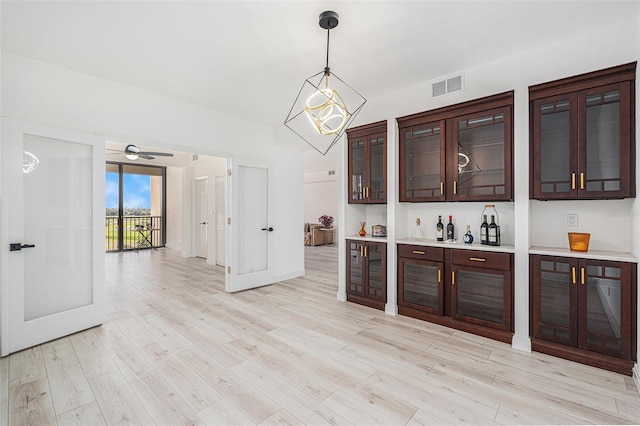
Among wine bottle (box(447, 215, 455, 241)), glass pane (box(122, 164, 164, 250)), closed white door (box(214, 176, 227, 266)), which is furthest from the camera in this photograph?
glass pane (box(122, 164, 164, 250))

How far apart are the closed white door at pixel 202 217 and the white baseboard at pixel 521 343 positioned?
265 inches

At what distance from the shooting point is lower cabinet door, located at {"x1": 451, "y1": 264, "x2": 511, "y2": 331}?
2889mm

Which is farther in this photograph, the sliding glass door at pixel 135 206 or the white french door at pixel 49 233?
the sliding glass door at pixel 135 206

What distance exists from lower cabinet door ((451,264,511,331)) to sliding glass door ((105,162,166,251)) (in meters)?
9.26

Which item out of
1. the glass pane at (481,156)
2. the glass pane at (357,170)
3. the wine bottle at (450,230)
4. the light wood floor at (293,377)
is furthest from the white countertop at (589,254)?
the glass pane at (357,170)

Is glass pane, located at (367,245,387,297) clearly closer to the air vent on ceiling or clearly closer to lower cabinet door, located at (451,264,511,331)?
lower cabinet door, located at (451,264,511,331)

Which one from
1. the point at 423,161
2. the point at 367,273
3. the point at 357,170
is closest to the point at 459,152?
the point at 423,161

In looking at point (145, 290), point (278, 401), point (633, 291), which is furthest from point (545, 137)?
point (145, 290)

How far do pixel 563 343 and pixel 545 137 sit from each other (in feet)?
6.03

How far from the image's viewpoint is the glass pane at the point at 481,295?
2932mm

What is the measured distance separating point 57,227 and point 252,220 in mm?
2545

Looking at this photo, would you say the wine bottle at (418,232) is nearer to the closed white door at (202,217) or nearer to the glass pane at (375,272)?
the glass pane at (375,272)

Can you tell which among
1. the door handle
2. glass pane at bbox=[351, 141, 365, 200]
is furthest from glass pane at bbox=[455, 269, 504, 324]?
the door handle

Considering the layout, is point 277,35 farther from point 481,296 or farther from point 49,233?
point 481,296
